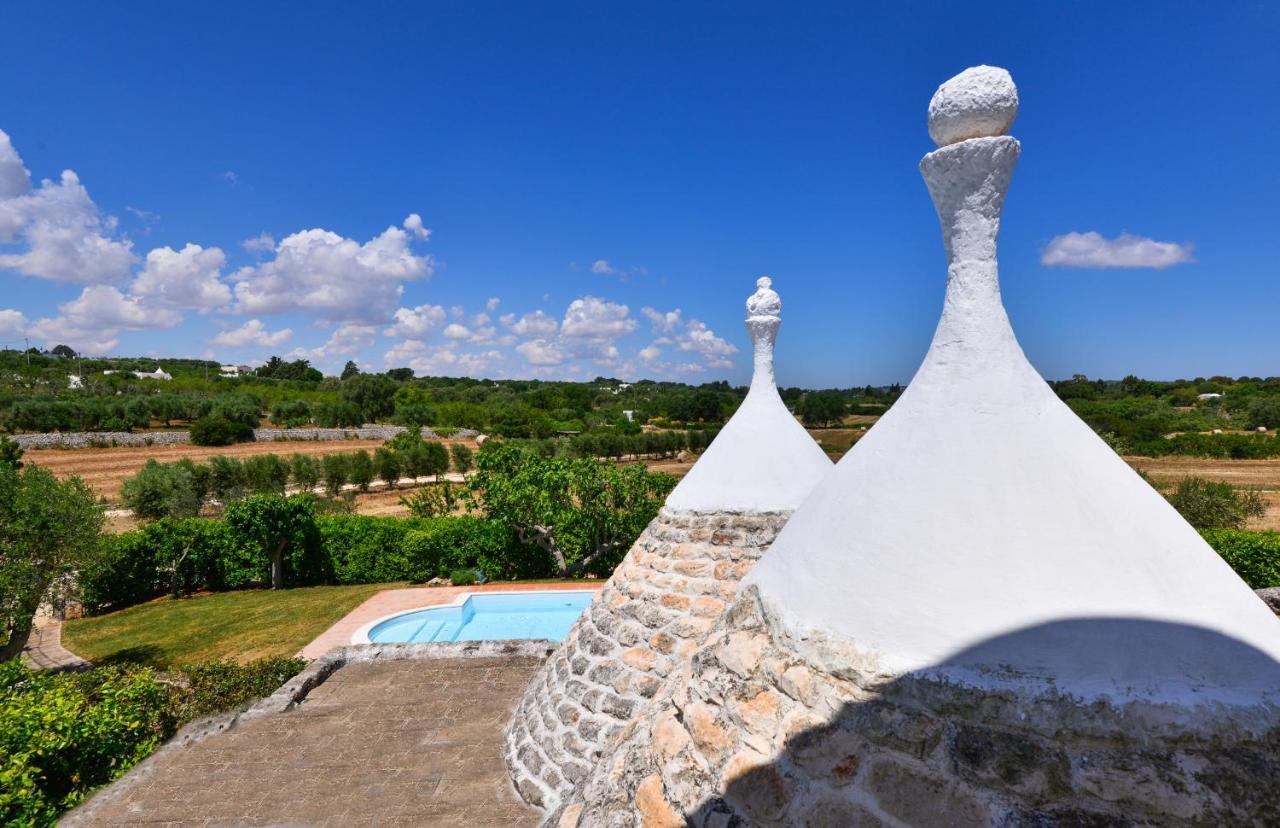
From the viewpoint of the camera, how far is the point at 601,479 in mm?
20797

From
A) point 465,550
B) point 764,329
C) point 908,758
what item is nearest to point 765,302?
point 764,329

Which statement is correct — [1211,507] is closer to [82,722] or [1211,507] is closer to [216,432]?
[82,722]

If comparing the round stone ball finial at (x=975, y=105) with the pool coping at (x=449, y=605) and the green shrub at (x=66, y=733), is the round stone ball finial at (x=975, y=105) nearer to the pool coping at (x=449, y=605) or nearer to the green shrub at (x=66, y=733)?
the green shrub at (x=66, y=733)

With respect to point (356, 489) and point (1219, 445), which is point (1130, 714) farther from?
point (1219, 445)

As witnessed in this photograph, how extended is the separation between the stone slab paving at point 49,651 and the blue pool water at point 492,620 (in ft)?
22.0

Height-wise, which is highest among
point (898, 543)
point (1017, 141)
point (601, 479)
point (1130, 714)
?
point (1017, 141)

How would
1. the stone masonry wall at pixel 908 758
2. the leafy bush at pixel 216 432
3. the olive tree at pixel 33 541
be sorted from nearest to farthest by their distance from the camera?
1. the stone masonry wall at pixel 908 758
2. the olive tree at pixel 33 541
3. the leafy bush at pixel 216 432

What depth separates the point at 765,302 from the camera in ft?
23.2

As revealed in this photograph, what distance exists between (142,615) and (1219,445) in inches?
2554

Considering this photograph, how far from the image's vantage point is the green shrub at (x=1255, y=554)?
52.3ft

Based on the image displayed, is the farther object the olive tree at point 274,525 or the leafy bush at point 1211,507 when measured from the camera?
the leafy bush at point 1211,507

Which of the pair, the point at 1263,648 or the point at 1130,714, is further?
the point at 1263,648

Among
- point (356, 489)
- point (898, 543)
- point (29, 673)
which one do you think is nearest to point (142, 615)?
point (29, 673)

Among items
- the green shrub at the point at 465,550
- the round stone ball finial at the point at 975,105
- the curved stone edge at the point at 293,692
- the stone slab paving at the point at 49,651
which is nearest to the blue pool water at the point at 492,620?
the green shrub at the point at 465,550
